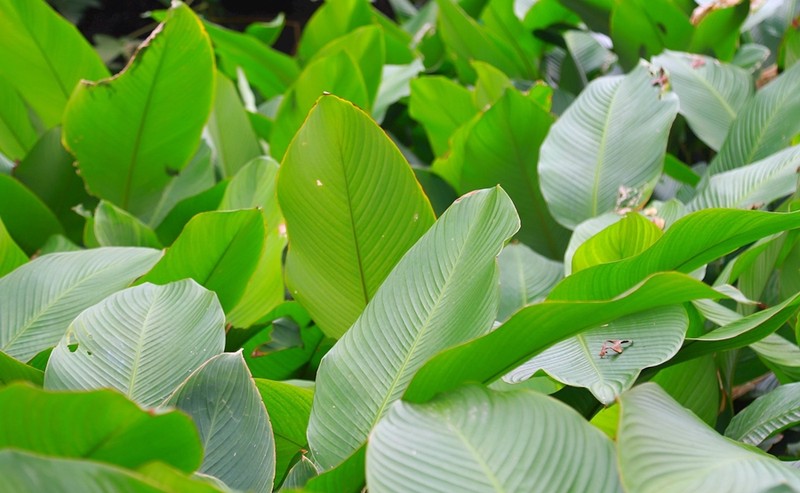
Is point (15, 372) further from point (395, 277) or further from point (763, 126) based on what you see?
point (763, 126)

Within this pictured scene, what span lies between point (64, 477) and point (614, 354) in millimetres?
363

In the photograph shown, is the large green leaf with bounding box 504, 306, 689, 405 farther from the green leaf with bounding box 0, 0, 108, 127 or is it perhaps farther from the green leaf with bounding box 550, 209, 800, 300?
the green leaf with bounding box 0, 0, 108, 127

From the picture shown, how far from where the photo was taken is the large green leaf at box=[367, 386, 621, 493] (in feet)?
1.30

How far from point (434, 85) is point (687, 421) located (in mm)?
753

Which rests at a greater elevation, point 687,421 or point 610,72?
point 687,421

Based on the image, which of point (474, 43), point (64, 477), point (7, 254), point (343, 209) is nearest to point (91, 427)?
point (64, 477)

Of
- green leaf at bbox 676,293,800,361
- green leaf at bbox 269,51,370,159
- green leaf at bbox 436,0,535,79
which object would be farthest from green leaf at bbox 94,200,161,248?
green leaf at bbox 436,0,535,79

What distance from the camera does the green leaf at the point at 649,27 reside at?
4.29 feet

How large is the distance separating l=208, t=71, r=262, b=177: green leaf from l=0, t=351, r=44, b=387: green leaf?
618 mm

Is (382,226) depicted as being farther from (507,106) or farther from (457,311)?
(507,106)

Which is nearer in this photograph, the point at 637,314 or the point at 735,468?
the point at 735,468

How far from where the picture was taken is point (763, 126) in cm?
96

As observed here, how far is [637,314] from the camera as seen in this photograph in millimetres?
588

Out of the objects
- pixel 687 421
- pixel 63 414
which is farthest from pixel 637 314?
pixel 63 414
